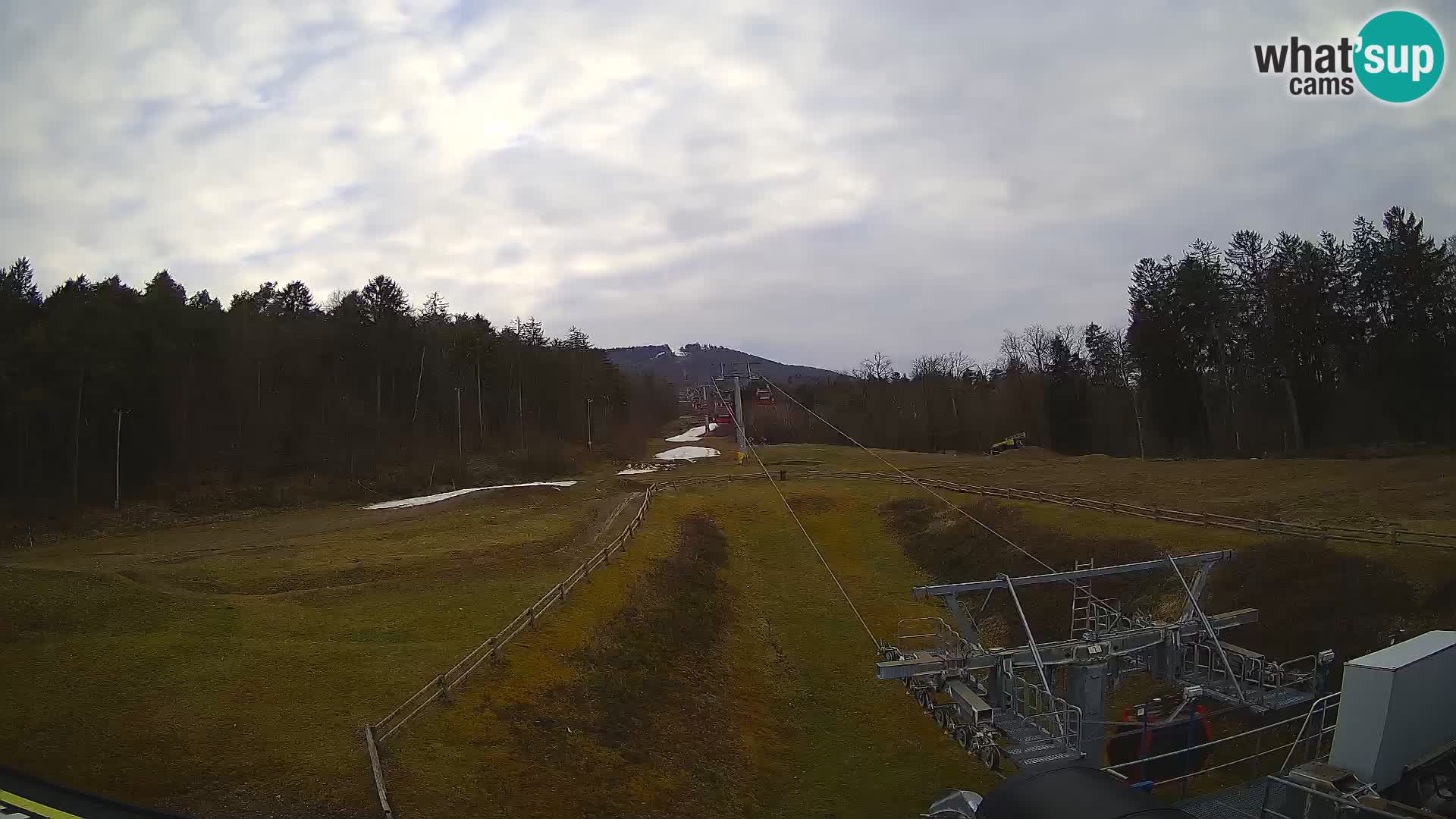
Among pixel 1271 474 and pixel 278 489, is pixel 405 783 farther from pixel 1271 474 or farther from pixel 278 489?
pixel 278 489

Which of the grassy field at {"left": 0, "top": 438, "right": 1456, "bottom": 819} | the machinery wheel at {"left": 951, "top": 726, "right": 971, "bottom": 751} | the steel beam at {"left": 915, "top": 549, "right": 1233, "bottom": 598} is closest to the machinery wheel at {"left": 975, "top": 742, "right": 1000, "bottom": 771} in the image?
the machinery wheel at {"left": 951, "top": 726, "right": 971, "bottom": 751}

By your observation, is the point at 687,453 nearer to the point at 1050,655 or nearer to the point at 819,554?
the point at 819,554

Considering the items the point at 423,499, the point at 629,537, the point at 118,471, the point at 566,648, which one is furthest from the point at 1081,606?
the point at 118,471

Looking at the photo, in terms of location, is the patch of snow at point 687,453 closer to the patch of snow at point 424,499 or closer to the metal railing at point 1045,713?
the patch of snow at point 424,499

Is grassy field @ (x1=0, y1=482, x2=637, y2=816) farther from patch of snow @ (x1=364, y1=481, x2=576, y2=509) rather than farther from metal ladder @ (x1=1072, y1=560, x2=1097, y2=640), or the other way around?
metal ladder @ (x1=1072, y1=560, x2=1097, y2=640)

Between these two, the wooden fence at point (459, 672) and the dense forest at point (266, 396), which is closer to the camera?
the wooden fence at point (459, 672)

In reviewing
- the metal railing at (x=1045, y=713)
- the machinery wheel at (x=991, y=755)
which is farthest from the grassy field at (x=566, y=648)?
the machinery wheel at (x=991, y=755)
